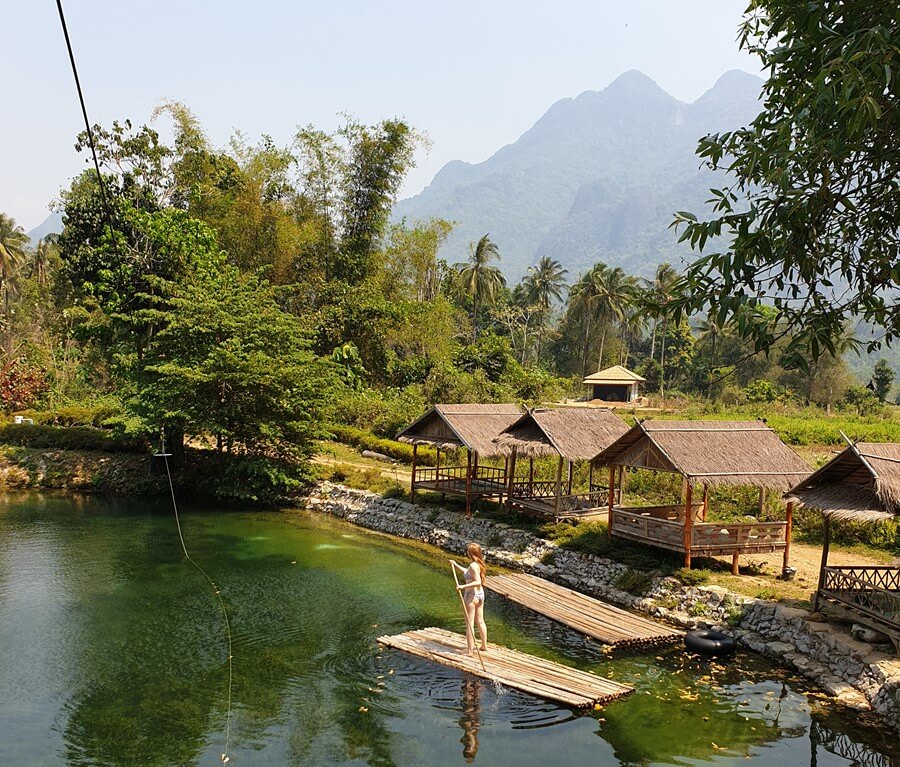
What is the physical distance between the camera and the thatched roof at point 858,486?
10.7m

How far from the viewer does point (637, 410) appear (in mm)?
Answer: 40656

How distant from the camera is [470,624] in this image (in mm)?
10328

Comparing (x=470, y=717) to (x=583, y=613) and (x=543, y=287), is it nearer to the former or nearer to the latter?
(x=583, y=613)

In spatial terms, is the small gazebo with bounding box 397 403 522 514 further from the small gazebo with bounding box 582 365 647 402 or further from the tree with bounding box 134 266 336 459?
the small gazebo with bounding box 582 365 647 402

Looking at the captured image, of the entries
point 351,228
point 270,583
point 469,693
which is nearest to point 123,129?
point 351,228

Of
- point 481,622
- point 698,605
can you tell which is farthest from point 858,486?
point 481,622

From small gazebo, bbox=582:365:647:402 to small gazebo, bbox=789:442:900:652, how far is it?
34352 millimetres

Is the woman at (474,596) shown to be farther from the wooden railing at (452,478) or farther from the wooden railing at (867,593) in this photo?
the wooden railing at (452,478)

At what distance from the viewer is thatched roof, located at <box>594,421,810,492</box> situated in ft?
45.3

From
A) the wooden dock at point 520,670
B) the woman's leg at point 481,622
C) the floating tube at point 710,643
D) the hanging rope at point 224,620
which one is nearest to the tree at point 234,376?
the hanging rope at point 224,620

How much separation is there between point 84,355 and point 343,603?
2484cm

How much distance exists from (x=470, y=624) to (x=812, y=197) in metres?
6.97

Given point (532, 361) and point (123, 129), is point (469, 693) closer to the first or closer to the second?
point (123, 129)

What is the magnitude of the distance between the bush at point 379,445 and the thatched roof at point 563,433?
7.07 metres
